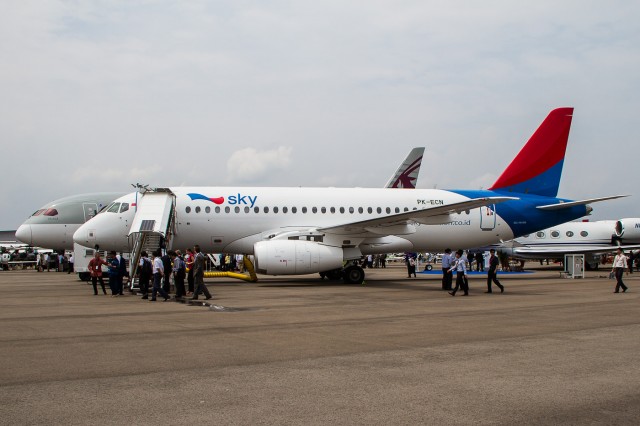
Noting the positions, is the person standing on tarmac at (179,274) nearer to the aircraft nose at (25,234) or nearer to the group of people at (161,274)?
the group of people at (161,274)

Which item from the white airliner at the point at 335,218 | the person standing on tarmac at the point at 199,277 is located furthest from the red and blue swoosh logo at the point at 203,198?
the person standing on tarmac at the point at 199,277

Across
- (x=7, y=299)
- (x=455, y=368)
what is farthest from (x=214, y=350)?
(x=7, y=299)

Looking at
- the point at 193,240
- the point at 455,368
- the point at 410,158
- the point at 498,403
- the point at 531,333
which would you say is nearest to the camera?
the point at 498,403

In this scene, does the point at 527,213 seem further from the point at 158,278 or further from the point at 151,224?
the point at 158,278

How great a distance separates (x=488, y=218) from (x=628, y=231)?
20.8 metres

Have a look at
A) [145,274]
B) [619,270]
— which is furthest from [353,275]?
[619,270]

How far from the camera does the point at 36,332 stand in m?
10.8

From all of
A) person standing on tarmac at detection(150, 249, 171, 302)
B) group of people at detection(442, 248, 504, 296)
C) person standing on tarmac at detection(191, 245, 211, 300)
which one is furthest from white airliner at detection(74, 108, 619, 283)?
person standing on tarmac at detection(191, 245, 211, 300)

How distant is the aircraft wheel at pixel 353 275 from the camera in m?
24.5

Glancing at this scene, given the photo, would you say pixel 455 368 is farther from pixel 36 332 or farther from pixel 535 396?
pixel 36 332

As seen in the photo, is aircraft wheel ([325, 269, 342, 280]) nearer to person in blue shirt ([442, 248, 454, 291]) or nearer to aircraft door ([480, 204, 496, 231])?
person in blue shirt ([442, 248, 454, 291])

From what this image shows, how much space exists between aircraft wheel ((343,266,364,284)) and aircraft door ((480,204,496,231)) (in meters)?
5.91

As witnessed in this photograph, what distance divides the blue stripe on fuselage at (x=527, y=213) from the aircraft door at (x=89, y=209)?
16697 mm

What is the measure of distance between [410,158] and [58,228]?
2644 cm
